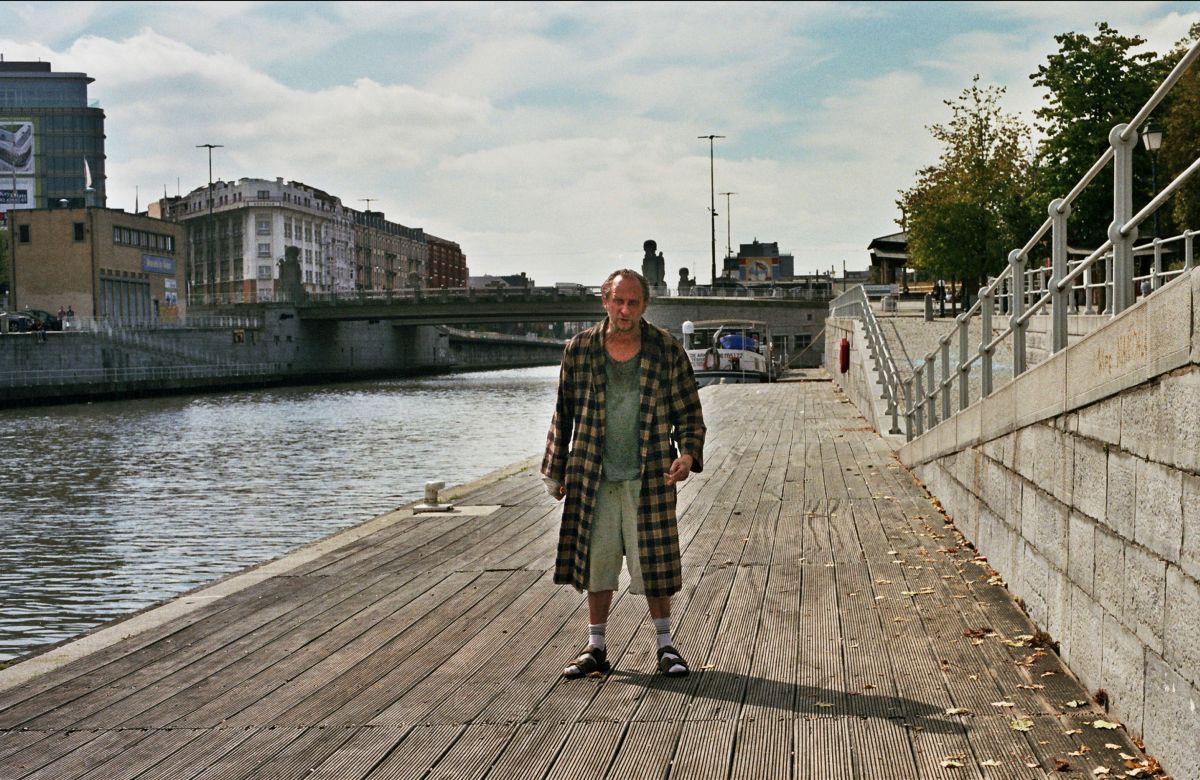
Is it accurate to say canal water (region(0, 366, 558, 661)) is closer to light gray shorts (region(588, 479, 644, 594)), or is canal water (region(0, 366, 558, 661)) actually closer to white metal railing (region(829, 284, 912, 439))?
light gray shorts (region(588, 479, 644, 594))

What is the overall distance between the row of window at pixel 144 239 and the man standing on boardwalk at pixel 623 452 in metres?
Answer: 86.0

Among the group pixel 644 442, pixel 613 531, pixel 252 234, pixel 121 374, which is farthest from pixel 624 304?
pixel 252 234

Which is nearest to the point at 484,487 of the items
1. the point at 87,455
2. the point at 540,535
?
the point at 540,535

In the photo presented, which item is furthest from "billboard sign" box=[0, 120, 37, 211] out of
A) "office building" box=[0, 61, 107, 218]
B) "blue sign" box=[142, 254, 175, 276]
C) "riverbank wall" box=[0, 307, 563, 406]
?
"riverbank wall" box=[0, 307, 563, 406]

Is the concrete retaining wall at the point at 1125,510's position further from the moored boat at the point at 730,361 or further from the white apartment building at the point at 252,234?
the white apartment building at the point at 252,234

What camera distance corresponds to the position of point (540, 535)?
10977 millimetres

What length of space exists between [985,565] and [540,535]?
3.89 m

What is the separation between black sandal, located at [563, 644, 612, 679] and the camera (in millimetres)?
6090

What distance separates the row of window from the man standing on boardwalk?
86.0m

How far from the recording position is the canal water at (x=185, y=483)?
1453 centimetres

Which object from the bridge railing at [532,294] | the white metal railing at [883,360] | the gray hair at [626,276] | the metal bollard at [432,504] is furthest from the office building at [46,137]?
the gray hair at [626,276]

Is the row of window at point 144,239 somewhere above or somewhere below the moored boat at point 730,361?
above

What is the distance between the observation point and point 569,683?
6023mm

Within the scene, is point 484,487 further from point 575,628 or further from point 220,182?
point 220,182
